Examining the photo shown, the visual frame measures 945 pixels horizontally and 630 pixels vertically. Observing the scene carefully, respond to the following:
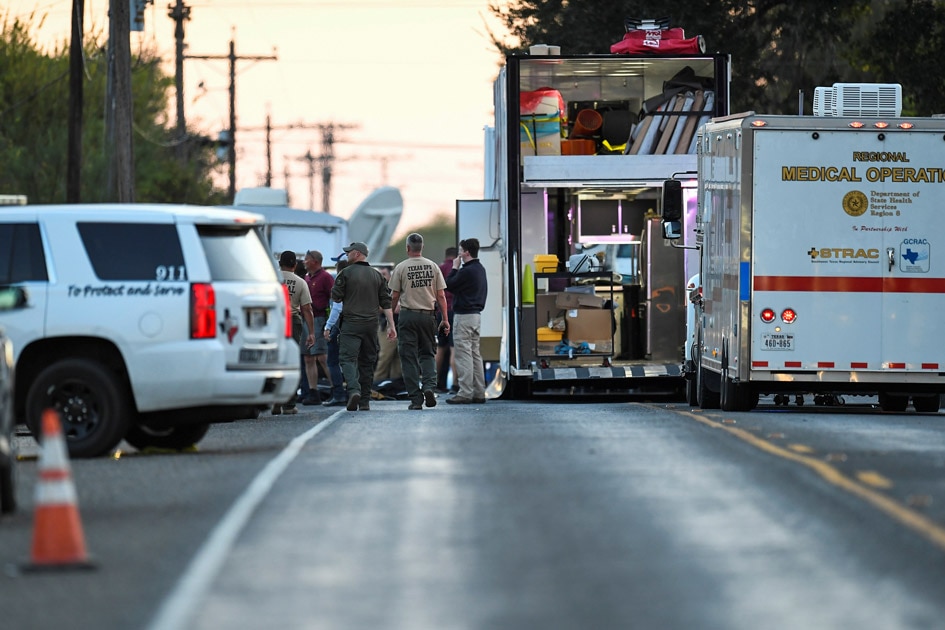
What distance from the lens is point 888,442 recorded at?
14.8 meters

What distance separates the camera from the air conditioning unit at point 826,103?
20234 millimetres

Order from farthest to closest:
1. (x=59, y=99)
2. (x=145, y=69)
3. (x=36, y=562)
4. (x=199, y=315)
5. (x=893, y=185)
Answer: (x=145, y=69), (x=59, y=99), (x=893, y=185), (x=199, y=315), (x=36, y=562)

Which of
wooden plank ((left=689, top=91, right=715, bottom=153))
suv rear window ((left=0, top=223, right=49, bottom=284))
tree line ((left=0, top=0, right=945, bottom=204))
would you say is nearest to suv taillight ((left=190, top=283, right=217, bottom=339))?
suv rear window ((left=0, top=223, right=49, bottom=284))

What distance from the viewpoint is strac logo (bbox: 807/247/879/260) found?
754 inches

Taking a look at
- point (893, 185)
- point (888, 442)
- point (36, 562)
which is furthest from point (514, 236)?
point (36, 562)

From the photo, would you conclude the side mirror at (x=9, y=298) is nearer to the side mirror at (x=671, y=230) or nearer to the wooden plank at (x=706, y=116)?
the side mirror at (x=671, y=230)

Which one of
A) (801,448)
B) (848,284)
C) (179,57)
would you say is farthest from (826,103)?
(179,57)

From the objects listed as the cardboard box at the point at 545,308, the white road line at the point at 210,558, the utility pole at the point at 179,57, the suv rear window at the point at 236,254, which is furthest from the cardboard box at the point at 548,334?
the utility pole at the point at 179,57

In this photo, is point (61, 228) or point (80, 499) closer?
point (80, 499)

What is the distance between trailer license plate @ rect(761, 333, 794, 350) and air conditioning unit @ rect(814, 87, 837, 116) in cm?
253

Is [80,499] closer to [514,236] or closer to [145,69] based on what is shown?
[514,236]

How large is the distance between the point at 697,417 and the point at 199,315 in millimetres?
5247

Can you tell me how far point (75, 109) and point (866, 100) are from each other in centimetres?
1737

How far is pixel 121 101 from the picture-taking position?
1232 inches
